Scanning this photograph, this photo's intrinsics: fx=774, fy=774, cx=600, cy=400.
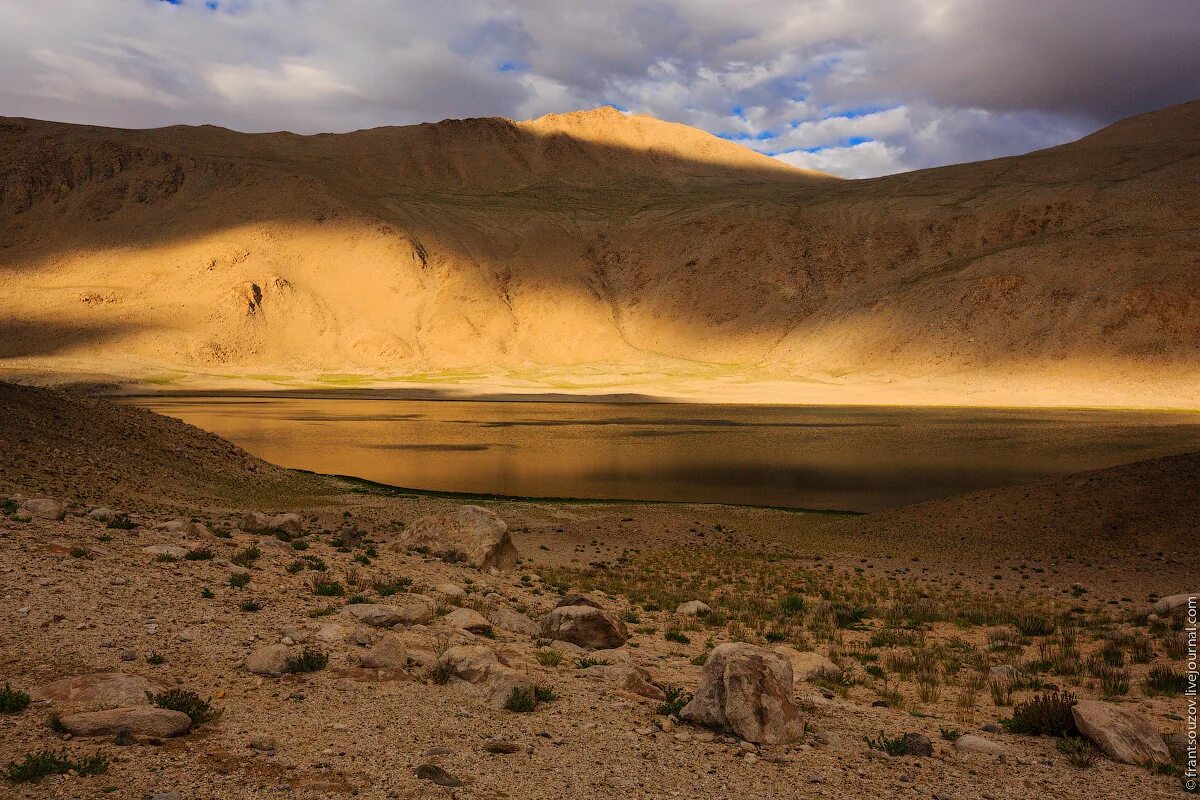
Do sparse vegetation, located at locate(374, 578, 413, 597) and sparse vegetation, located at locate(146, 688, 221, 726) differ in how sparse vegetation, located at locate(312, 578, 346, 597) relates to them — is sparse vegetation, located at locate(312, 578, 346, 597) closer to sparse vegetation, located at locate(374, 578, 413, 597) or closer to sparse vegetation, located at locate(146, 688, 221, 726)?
sparse vegetation, located at locate(374, 578, 413, 597)

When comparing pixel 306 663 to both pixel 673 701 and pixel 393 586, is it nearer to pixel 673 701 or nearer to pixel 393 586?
pixel 673 701

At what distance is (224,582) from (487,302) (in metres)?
125

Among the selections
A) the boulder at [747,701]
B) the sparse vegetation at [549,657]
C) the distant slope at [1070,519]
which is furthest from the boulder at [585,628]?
the distant slope at [1070,519]

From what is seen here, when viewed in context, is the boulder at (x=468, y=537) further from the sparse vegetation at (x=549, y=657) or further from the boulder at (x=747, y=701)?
the boulder at (x=747, y=701)

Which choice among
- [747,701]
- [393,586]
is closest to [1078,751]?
[747,701]

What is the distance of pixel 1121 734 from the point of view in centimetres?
643

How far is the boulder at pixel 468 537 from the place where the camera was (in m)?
14.9

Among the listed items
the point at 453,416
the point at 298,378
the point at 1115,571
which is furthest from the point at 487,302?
the point at 1115,571

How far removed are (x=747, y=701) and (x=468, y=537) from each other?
9429 mm

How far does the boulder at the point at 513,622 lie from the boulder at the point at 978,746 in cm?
506

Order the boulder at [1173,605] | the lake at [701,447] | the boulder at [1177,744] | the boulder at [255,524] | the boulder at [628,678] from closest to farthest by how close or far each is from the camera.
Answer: the boulder at [1177,744], the boulder at [628,678], the boulder at [1173,605], the boulder at [255,524], the lake at [701,447]

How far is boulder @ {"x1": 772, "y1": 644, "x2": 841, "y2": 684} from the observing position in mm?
8928

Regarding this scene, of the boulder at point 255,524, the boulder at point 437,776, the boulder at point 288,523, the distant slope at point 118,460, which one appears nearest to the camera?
the boulder at point 437,776

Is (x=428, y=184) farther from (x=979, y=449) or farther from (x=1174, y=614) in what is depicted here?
(x=1174, y=614)
